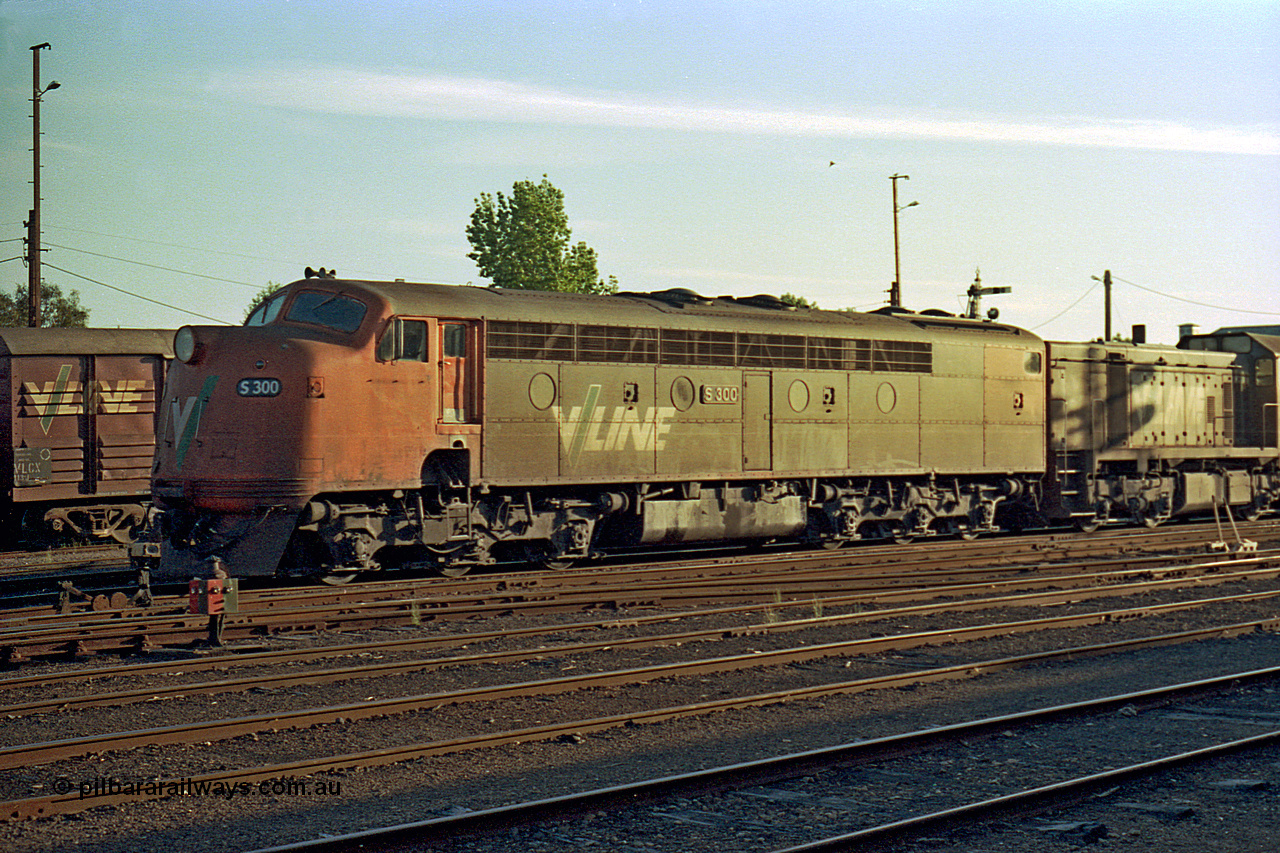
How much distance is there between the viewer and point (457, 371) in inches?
632

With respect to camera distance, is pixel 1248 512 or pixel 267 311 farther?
pixel 1248 512

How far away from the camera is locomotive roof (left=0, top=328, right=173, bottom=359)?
65.0 ft

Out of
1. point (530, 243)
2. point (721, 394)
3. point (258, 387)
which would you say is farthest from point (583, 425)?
point (530, 243)

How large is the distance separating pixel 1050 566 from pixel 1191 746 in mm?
10023

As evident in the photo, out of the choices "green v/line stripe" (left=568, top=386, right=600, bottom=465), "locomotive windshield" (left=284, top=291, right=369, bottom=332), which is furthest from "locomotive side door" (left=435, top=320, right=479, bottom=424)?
"green v/line stripe" (left=568, top=386, right=600, bottom=465)

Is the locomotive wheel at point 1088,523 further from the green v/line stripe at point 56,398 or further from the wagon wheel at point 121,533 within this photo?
the green v/line stripe at point 56,398

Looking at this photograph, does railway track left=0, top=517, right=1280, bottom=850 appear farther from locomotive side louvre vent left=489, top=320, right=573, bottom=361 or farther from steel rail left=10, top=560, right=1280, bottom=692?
locomotive side louvre vent left=489, top=320, right=573, bottom=361

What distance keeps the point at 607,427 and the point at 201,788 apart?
1062 cm

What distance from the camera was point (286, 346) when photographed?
15.0m

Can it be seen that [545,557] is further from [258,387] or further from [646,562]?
[258,387]

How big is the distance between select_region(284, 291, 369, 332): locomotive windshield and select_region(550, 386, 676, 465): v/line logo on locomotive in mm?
2959

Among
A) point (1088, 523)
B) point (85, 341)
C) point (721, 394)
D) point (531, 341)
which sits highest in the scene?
point (85, 341)

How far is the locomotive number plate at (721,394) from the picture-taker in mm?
18406

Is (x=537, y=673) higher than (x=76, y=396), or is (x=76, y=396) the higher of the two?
(x=76, y=396)
